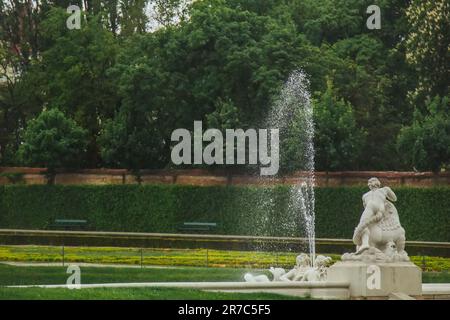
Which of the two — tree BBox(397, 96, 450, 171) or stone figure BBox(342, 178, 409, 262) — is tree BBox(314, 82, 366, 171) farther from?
stone figure BBox(342, 178, 409, 262)

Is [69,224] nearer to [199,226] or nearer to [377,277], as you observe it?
[199,226]

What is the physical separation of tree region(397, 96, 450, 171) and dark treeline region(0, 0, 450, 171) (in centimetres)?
→ 5

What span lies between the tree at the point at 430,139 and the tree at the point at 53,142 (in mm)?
11805

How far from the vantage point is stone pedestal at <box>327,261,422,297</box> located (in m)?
22.0

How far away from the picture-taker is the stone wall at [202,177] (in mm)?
43781

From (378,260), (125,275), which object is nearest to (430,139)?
(125,275)

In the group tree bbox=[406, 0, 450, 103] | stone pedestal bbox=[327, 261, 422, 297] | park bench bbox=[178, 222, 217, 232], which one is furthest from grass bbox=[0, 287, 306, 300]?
tree bbox=[406, 0, 450, 103]

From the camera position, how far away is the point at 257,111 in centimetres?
4591

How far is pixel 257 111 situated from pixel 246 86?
3.93 ft

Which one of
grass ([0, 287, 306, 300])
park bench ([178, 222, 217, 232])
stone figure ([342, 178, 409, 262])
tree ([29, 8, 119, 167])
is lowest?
park bench ([178, 222, 217, 232])

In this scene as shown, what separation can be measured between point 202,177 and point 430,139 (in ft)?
26.9
